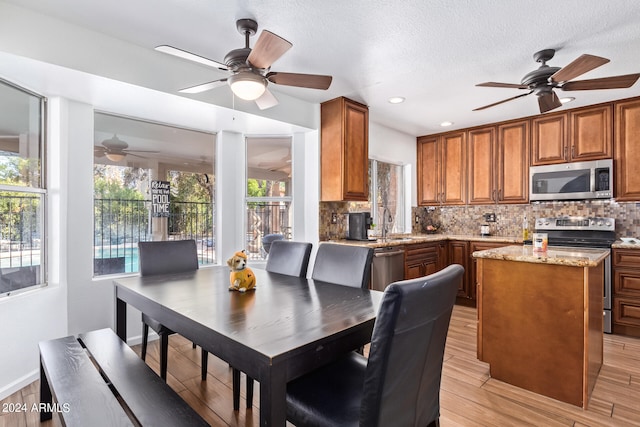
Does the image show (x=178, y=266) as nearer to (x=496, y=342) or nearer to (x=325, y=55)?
(x=325, y=55)

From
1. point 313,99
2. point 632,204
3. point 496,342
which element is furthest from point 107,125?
point 632,204

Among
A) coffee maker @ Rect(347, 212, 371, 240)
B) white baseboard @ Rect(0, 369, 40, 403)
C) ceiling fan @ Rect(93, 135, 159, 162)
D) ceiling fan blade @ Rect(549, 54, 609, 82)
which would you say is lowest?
white baseboard @ Rect(0, 369, 40, 403)

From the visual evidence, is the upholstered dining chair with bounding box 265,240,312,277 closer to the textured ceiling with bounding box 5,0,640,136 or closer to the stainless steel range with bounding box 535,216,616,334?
the textured ceiling with bounding box 5,0,640,136

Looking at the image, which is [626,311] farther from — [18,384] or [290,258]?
[18,384]

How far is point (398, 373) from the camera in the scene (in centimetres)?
107

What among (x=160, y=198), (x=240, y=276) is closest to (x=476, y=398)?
(x=240, y=276)

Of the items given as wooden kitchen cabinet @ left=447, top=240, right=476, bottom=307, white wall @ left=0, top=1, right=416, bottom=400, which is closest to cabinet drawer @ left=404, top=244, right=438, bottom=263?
wooden kitchen cabinet @ left=447, top=240, right=476, bottom=307

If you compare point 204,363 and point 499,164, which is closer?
point 204,363

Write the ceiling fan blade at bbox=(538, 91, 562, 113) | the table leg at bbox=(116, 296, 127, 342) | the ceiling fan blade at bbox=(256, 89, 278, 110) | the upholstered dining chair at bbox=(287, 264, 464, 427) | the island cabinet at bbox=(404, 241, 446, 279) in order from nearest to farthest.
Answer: the upholstered dining chair at bbox=(287, 264, 464, 427)
the table leg at bbox=(116, 296, 127, 342)
the ceiling fan blade at bbox=(256, 89, 278, 110)
the ceiling fan blade at bbox=(538, 91, 562, 113)
the island cabinet at bbox=(404, 241, 446, 279)

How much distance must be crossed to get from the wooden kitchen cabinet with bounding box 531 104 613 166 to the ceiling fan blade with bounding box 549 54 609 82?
195cm

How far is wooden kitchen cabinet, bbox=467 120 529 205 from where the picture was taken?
14.0 feet

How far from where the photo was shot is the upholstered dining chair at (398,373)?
1016 mm

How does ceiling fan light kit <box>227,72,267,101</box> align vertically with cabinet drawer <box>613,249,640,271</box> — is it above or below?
above

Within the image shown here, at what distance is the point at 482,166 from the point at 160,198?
4.08 meters
